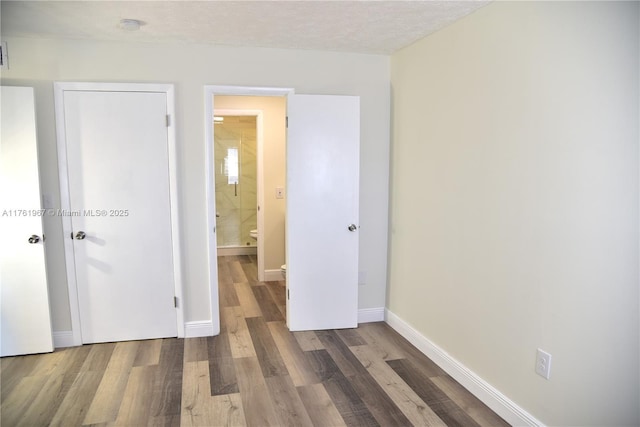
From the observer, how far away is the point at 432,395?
2672 millimetres

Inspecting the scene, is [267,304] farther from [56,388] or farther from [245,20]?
[245,20]

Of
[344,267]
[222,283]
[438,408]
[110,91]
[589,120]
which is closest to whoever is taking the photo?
[589,120]

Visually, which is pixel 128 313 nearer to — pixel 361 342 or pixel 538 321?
pixel 361 342

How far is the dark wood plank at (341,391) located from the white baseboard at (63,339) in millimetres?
1889

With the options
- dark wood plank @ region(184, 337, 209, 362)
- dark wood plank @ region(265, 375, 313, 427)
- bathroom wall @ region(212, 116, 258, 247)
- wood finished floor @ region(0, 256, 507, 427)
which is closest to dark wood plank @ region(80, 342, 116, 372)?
wood finished floor @ region(0, 256, 507, 427)

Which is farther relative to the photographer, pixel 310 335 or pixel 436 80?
pixel 310 335

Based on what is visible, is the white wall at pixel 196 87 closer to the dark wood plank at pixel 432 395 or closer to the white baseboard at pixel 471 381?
Answer: the white baseboard at pixel 471 381

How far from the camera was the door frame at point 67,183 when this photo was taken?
126 inches

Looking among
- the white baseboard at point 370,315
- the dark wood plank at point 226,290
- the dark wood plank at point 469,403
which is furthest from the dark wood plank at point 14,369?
the dark wood plank at point 469,403

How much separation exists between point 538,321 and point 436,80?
5.74 ft

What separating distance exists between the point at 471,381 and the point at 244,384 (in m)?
1.46

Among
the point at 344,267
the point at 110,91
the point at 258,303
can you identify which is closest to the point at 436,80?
the point at 344,267

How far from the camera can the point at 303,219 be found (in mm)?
3604

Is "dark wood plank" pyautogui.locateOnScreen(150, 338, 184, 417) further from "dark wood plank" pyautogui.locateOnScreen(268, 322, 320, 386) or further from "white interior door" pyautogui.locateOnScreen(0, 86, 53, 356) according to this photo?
"white interior door" pyautogui.locateOnScreen(0, 86, 53, 356)
